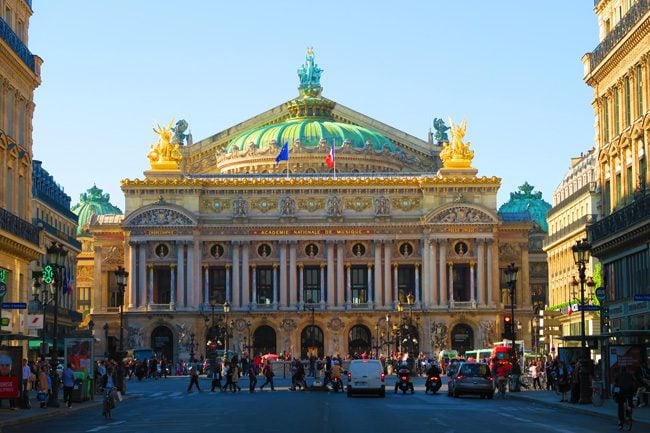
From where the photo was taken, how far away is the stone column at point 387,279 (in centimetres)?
14738

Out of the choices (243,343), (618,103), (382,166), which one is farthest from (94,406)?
(382,166)

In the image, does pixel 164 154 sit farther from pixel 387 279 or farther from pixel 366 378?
pixel 366 378

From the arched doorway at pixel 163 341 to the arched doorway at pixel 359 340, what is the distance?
737 inches

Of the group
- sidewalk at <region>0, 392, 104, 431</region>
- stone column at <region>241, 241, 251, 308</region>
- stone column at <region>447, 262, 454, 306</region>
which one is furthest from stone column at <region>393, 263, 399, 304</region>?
sidewalk at <region>0, 392, 104, 431</region>

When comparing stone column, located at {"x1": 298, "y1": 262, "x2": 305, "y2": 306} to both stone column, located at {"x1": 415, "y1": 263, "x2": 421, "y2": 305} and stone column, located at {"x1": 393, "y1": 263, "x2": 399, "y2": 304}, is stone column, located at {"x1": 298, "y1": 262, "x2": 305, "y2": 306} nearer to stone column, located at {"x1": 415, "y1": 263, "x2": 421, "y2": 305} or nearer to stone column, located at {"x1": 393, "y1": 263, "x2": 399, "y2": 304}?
stone column, located at {"x1": 393, "y1": 263, "x2": 399, "y2": 304}

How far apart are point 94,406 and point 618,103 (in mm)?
28600

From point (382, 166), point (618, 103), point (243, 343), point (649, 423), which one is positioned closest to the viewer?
point (649, 423)

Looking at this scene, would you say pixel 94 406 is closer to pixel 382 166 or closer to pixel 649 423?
pixel 649 423

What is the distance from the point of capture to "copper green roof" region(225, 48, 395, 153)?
164 meters

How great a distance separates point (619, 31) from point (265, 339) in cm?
8793

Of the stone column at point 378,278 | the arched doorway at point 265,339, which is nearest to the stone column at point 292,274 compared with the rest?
the arched doorway at point 265,339

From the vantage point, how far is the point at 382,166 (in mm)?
163625

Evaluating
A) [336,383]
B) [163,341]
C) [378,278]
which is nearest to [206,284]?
[163,341]

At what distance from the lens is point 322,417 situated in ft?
162
